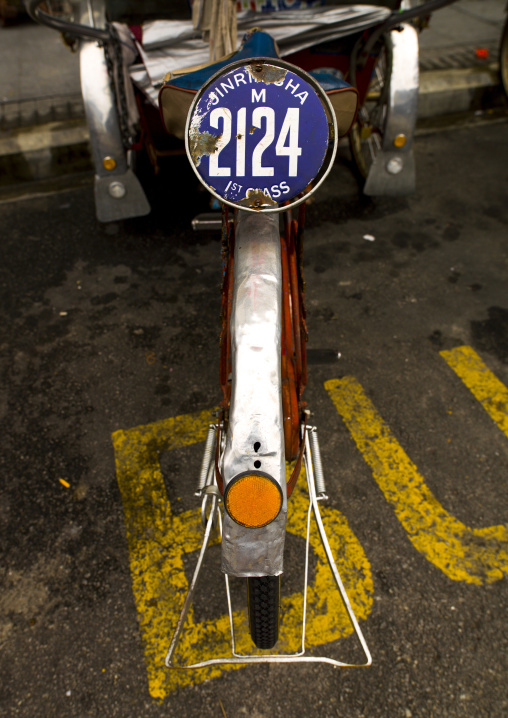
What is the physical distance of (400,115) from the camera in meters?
3.44

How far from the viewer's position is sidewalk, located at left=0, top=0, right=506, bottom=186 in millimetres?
4496

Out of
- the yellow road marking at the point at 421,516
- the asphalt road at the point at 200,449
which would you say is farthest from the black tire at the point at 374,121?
the yellow road marking at the point at 421,516

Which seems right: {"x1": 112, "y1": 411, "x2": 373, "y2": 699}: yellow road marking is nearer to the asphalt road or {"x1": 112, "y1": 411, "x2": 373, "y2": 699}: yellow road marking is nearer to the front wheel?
the asphalt road

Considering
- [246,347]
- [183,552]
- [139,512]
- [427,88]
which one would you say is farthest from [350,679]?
[427,88]

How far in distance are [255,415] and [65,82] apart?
5730 mm

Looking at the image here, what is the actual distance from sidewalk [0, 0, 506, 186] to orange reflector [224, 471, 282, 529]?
4313 millimetres

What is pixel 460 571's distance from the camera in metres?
2.03

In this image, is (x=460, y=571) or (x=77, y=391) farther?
(x=77, y=391)

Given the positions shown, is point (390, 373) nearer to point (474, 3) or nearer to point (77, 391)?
point (77, 391)

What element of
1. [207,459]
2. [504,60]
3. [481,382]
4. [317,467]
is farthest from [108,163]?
[504,60]

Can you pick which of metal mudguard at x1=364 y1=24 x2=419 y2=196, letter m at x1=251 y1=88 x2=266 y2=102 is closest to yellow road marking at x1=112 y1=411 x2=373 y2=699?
letter m at x1=251 y1=88 x2=266 y2=102

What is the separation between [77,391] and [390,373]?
182 centimetres

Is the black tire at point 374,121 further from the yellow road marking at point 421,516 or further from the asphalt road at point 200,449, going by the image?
the yellow road marking at point 421,516

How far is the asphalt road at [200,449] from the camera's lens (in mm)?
1772
